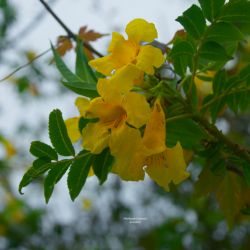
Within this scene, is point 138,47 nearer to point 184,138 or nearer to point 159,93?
point 159,93

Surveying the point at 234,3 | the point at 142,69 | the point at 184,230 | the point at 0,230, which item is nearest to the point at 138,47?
the point at 142,69

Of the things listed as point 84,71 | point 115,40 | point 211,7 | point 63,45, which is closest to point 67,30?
point 63,45

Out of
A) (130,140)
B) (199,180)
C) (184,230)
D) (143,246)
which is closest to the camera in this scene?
(130,140)

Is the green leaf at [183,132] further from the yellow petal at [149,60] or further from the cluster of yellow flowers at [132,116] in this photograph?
the yellow petal at [149,60]

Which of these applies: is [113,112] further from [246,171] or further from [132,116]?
[246,171]

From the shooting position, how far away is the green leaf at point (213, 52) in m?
0.87

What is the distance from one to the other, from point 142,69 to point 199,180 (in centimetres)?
41

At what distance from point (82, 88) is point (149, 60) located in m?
0.13

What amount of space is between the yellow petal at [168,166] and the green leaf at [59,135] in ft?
0.50

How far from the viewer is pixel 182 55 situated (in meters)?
0.90

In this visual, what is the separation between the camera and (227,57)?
34.5 inches

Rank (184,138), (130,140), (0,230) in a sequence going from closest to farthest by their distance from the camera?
1. (130,140)
2. (184,138)
3. (0,230)

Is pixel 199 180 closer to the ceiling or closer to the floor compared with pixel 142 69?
closer to the floor

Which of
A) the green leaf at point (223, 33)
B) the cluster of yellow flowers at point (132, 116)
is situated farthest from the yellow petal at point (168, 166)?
the green leaf at point (223, 33)
